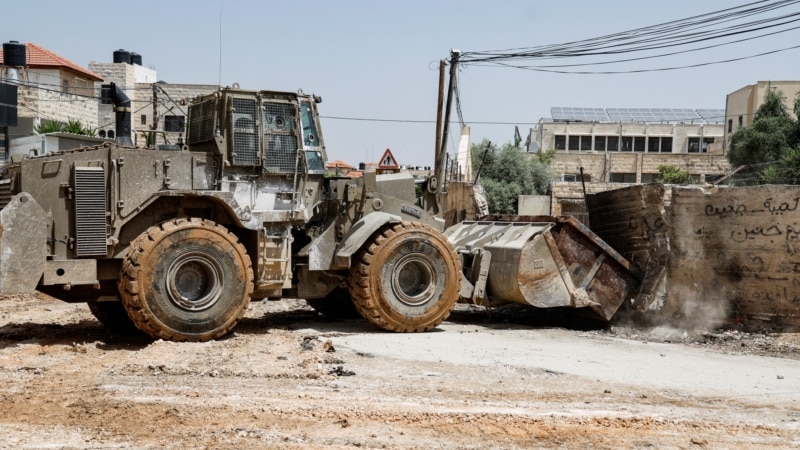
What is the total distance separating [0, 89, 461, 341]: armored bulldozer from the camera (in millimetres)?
9508

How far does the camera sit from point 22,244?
9.11m

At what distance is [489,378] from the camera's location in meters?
8.54

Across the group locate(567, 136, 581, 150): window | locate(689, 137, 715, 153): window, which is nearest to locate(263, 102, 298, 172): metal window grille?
locate(567, 136, 581, 150): window

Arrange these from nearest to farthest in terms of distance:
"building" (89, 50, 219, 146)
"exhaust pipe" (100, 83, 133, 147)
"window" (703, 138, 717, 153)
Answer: "exhaust pipe" (100, 83, 133, 147) → "building" (89, 50, 219, 146) → "window" (703, 138, 717, 153)

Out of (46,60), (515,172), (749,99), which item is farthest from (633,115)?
(46,60)

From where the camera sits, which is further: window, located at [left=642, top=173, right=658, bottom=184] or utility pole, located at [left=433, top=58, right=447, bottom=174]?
window, located at [left=642, top=173, right=658, bottom=184]

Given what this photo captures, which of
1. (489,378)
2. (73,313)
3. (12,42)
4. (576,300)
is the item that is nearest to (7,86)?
(12,42)

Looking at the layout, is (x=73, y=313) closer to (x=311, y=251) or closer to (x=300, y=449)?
(x=311, y=251)

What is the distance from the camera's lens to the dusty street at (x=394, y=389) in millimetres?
6297

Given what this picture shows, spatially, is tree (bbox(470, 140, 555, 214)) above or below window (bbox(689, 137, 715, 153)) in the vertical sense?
below

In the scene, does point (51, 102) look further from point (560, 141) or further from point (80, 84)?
point (560, 141)

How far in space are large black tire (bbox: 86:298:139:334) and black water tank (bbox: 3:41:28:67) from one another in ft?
113

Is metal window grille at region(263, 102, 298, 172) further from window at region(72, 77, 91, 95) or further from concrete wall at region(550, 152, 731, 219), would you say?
concrete wall at region(550, 152, 731, 219)

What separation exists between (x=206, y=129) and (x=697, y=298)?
708 centimetres
